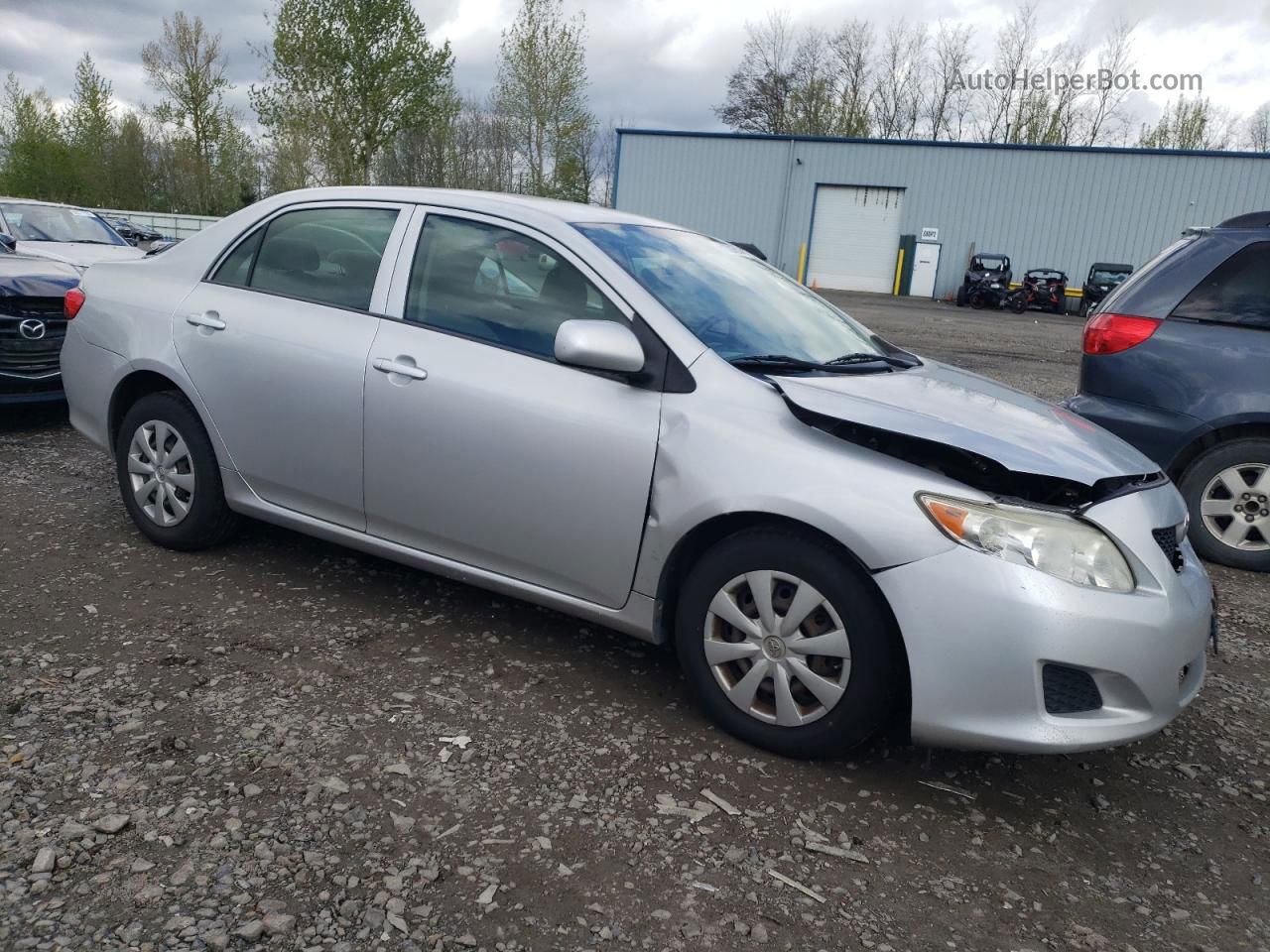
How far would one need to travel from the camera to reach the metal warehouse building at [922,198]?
31.4 metres

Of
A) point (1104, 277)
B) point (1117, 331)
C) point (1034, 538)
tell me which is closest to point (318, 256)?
point (1034, 538)

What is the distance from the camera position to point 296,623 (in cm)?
364

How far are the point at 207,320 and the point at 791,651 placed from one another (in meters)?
2.75

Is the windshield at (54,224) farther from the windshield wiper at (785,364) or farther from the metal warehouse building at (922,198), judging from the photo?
the metal warehouse building at (922,198)

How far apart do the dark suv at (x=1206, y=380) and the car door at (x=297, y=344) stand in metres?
3.68

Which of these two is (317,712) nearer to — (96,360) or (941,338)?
(96,360)

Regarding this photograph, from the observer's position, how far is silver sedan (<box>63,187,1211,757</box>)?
8.24 ft

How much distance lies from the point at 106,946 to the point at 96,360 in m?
3.11

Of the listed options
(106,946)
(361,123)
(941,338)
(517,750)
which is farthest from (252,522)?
(361,123)

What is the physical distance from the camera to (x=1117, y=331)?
5.00 meters

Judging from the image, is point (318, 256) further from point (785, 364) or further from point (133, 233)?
point (133, 233)

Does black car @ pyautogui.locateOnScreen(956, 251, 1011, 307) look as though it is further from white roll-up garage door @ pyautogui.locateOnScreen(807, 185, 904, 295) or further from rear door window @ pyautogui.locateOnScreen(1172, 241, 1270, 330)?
rear door window @ pyautogui.locateOnScreen(1172, 241, 1270, 330)

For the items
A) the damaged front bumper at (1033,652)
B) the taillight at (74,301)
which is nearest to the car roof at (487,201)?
the taillight at (74,301)

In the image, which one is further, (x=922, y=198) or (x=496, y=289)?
(x=922, y=198)
